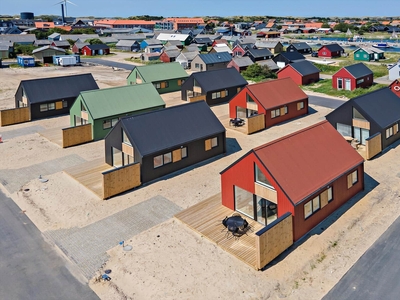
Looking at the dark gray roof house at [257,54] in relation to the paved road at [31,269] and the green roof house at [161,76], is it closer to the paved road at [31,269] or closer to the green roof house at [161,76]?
the green roof house at [161,76]

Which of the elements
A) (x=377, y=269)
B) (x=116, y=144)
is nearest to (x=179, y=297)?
(x=377, y=269)

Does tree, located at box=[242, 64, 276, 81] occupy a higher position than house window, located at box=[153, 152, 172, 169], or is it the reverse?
tree, located at box=[242, 64, 276, 81]

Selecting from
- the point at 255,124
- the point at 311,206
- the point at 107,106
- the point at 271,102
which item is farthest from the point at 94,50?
the point at 311,206

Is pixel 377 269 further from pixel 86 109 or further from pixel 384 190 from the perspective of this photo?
pixel 86 109

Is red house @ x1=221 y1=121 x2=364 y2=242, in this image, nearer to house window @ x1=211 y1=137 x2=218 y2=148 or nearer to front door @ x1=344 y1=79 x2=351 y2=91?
house window @ x1=211 y1=137 x2=218 y2=148

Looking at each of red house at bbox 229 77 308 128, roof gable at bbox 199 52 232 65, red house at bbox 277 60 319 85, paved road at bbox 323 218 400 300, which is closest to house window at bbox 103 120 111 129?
red house at bbox 229 77 308 128
